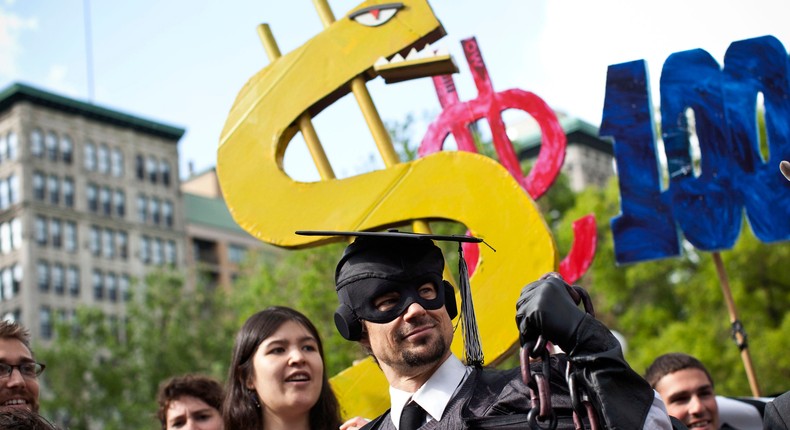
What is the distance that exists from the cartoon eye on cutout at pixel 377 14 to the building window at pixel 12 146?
50.0m

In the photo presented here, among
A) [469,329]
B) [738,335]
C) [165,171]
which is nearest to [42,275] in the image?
[165,171]

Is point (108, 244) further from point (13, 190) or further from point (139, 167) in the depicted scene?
point (13, 190)

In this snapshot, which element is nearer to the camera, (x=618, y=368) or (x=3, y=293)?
(x=618, y=368)

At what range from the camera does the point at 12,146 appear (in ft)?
178

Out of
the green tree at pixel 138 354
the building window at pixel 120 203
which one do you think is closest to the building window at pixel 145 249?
the building window at pixel 120 203

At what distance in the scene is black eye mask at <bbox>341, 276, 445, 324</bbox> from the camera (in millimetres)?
3809

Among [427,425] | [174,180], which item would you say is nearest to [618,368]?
[427,425]

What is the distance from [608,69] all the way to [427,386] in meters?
3.28

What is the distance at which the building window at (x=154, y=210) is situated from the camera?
59.7 metres

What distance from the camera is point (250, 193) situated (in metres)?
6.39

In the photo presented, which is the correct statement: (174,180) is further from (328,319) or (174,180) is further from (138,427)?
(328,319)

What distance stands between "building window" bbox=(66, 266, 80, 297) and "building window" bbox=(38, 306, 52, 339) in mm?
1807

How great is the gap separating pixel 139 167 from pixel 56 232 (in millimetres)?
6156

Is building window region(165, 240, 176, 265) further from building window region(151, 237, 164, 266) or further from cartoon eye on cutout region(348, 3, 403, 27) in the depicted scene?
cartoon eye on cutout region(348, 3, 403, 27)
